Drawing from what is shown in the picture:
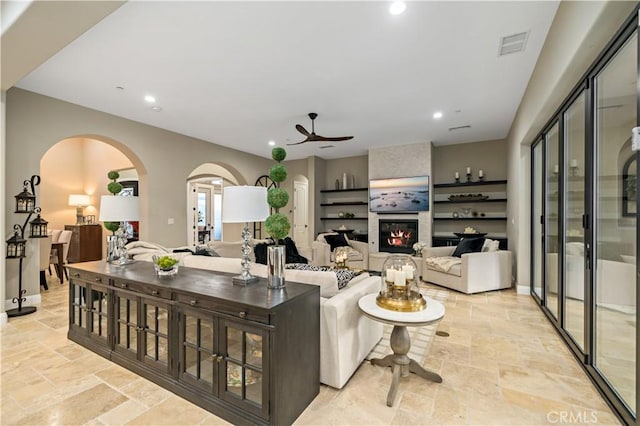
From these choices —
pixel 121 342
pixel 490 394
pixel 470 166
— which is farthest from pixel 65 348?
pixel 470 166

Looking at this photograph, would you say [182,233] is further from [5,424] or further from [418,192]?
[418,192]

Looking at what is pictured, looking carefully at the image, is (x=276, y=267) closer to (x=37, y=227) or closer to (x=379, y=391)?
(x=379, y=391)

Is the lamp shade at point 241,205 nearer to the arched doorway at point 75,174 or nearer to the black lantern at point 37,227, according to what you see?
the black lantern at point 37,227

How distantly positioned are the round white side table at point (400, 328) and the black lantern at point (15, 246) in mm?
4311

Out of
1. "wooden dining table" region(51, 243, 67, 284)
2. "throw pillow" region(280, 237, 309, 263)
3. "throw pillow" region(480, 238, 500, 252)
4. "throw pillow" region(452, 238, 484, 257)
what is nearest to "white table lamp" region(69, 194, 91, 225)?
"wooden dining table" region(51, 243, 67, 284)

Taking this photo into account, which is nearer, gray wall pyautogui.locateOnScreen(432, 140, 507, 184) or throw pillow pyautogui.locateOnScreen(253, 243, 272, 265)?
throw pillow pyautogui.locateOnScreen(253, 243, 272, 265)

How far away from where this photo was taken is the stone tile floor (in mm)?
1795

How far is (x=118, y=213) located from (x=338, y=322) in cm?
252

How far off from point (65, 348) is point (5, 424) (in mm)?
1087

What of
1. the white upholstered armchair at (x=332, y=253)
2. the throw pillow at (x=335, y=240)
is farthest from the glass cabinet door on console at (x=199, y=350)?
the throw pillow at (x=335, y=240)

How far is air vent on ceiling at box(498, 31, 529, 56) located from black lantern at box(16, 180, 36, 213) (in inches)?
228

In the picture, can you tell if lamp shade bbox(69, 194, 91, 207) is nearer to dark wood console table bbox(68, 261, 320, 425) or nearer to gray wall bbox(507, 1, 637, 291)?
dark wood console table bbox(68, 261, 320, 425)

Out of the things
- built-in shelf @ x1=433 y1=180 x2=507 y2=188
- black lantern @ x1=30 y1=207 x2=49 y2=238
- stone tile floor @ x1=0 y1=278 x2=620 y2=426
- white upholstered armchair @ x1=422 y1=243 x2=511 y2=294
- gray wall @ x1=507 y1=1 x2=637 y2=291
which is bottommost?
stone tile floor @ x1=0 y1=278 x2=620 y2=426

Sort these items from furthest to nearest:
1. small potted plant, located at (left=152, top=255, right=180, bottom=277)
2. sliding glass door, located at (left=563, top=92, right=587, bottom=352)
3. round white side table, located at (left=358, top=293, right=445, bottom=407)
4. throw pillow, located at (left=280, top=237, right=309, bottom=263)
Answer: throw pillow, located at (left=280, top=237, right=309, bottom=263), sliding glass door, located at (left=563, top=92, right=587, bottom=352), small potted plant, located at (left=152, top=255, right=180, bottom=277), round white side table, located at (left=358, top=293, right=445, bottom=407)
